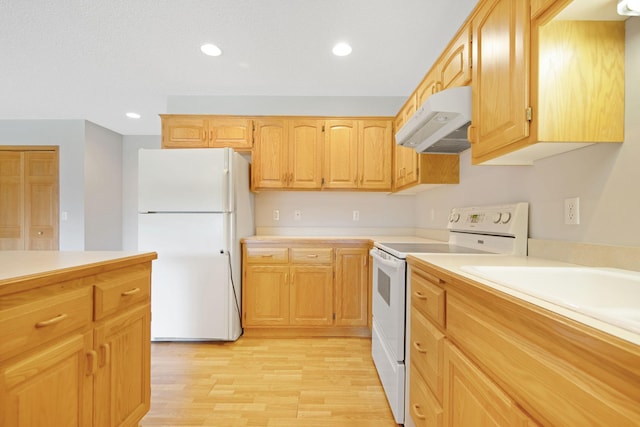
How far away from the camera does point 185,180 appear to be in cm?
237

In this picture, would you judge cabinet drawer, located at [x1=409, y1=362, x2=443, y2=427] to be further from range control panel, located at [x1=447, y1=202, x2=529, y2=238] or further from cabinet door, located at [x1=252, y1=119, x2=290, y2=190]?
cabinet door, located at [x1=252, y1=119, x2=290, y2=190]

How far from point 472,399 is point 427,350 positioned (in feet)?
1.17

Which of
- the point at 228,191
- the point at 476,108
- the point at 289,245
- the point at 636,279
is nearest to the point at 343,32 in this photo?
the point at 476,108

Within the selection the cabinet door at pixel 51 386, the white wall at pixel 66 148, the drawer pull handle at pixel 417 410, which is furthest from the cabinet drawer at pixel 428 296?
the white wall at pixel 66 148

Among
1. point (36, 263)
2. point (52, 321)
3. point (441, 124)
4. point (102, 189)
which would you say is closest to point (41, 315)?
point (52, 321)

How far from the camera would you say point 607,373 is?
452 millimetres

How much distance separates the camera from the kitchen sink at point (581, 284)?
0.77 meters

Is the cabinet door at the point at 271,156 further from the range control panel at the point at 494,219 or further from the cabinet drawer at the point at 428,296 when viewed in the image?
the cabinet drawer at the point at 428,296

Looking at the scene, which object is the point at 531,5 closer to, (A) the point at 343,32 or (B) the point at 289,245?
(A) the point at 343,32

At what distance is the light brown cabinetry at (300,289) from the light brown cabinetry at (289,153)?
684mm

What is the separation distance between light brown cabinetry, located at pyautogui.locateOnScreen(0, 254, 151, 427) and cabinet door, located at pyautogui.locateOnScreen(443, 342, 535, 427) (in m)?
1.27

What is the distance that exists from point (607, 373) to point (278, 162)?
106 inches

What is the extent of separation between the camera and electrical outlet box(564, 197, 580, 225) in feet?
3.83

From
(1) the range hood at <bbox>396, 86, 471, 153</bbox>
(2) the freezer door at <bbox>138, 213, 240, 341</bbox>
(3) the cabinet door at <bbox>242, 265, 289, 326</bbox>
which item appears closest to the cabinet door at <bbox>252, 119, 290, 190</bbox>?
(2) the freezer door at <bbox>138, 213, 240, 341</bbox>
